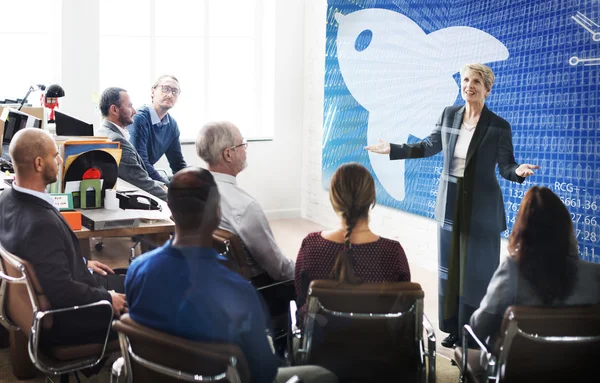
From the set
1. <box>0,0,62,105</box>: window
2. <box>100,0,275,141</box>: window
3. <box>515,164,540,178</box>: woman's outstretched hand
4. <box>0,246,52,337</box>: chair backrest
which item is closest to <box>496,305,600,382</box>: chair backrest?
<box>515,164,540,178</box>: woman's outstretched hand

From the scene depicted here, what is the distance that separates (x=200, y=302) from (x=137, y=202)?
0.73m

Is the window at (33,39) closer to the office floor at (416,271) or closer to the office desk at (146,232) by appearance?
the office desk at (146,232)

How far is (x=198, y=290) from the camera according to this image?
1888 mm

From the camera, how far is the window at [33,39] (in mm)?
2416

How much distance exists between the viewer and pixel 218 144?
180cm

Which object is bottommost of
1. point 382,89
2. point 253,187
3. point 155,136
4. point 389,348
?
point 389,348

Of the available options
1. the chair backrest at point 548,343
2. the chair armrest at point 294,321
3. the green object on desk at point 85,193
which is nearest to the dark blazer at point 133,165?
the chair armrest at point 294,321

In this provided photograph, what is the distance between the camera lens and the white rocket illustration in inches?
69.1

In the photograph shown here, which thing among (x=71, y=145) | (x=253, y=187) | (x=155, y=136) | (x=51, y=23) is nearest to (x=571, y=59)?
(x=253, y=187)

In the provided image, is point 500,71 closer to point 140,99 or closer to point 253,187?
point 253,187

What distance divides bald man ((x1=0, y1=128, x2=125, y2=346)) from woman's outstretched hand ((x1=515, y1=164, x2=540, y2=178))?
1272mm

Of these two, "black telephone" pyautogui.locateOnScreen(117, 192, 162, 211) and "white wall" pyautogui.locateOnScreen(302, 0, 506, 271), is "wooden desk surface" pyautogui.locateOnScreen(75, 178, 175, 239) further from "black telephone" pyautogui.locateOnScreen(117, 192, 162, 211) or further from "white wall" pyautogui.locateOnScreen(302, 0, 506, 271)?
"white wall" pyautogui.locateOnScreen(302, 0, 506, 271)

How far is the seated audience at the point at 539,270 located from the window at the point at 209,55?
2.15 feet

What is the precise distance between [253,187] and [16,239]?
106 cm
